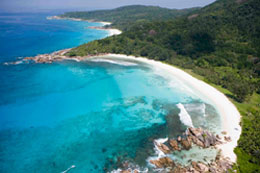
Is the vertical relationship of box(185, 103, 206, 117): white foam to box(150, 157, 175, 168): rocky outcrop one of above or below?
above

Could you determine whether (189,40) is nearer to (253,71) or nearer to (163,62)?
(163,62)

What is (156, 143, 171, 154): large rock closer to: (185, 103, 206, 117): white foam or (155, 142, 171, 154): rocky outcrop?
(155, 142, 171, 154): rocky outcrop

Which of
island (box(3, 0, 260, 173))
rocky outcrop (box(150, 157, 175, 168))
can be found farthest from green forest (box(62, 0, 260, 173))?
rocky outcrop (box(150, 157, 175, 168))

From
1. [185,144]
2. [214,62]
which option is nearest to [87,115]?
[185,144]

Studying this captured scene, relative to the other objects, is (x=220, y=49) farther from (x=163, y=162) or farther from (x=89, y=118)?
(x=163, y=162)

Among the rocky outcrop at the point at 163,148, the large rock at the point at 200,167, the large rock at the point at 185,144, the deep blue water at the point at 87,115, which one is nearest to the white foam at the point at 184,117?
the deep blue water at the point at 87,115

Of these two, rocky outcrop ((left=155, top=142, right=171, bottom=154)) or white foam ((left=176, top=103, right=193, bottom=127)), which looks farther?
white foam ((left=176, top=103, right=193, bottom=127))
